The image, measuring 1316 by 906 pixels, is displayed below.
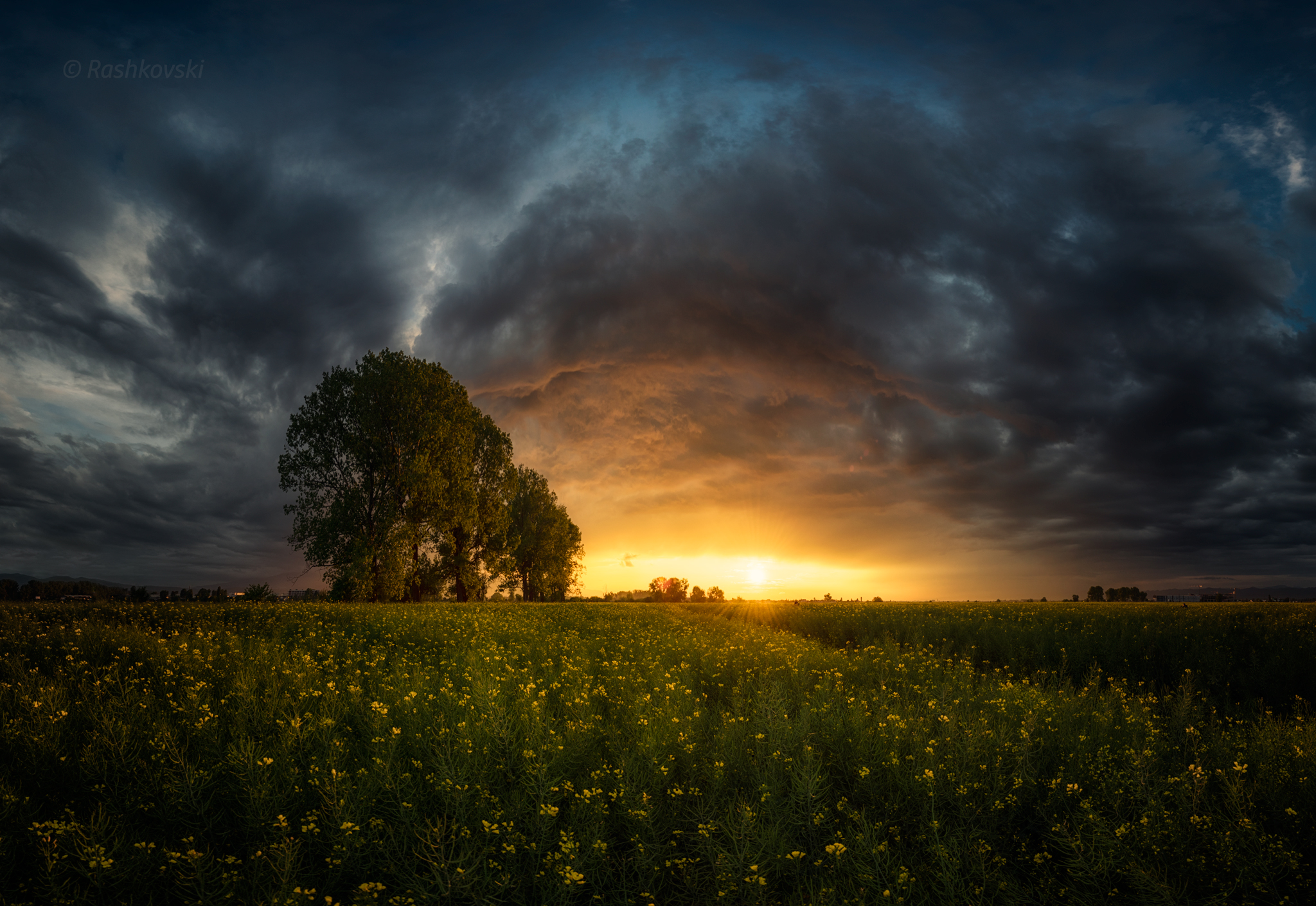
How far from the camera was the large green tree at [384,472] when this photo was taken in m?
30.9

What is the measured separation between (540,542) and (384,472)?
23298mm

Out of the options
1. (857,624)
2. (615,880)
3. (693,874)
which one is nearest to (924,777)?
(693,874)

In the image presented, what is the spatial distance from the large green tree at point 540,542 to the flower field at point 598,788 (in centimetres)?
4337

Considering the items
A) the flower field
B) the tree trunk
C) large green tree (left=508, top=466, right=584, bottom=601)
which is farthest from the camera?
large green tree (left=508, top=466, right=584, bottom=601)

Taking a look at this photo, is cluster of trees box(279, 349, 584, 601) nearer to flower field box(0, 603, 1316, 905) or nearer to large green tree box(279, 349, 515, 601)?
large green tree box(279, 349, 515, 601)

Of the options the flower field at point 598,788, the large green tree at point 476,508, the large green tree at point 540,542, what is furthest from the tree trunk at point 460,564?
the flower field at point 598,788

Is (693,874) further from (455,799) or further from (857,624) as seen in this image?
(857,624)

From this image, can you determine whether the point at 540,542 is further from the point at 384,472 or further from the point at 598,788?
Answer: the point at 598,788

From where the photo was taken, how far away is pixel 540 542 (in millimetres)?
54188

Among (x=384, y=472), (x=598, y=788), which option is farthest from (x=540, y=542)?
(x=598, y=788)

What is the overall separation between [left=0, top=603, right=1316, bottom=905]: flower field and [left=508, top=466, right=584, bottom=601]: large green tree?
142 ft

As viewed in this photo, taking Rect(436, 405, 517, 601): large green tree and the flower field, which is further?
Rect(436, 405, 517, 601): large green tree

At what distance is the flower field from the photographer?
16.2 ft

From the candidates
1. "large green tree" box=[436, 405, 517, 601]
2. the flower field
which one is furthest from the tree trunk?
the flower field
